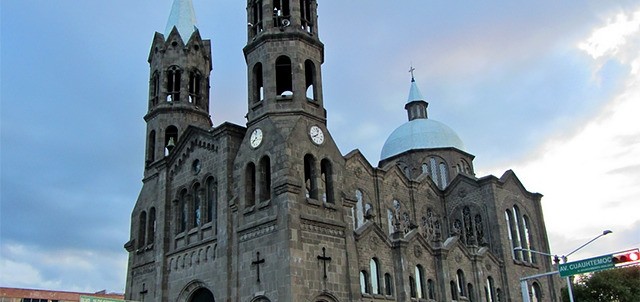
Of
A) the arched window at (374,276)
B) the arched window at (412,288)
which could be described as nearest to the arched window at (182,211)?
the arched window at (374,276)

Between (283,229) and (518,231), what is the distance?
2703cm

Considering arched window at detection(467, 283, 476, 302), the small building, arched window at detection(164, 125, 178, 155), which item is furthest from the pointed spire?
the small building

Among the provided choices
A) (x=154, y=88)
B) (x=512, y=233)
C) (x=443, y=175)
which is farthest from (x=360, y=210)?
(x=443, y=175)

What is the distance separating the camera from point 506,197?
153 feet

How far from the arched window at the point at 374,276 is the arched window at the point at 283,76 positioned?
382 inches

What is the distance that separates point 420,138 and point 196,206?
98.6 ft

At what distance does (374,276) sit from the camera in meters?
31.4

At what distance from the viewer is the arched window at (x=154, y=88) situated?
37156mm

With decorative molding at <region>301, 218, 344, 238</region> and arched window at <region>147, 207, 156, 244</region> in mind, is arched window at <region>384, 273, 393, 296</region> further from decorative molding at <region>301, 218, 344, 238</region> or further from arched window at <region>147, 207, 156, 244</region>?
arched window at <region>147, 207, 156, 244</region>

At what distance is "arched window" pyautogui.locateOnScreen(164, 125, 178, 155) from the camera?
118 ft

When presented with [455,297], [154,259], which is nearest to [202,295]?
[154,259]

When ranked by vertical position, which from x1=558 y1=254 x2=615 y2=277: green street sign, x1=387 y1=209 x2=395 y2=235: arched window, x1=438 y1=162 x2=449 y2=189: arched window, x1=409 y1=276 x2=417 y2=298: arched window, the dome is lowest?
x1=558 y1=254 x2=615 y2=277: green street sign

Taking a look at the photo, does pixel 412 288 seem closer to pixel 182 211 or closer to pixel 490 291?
pixel 490 291

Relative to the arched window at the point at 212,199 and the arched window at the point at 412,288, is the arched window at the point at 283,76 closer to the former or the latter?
the arched window at the point at 212,199
